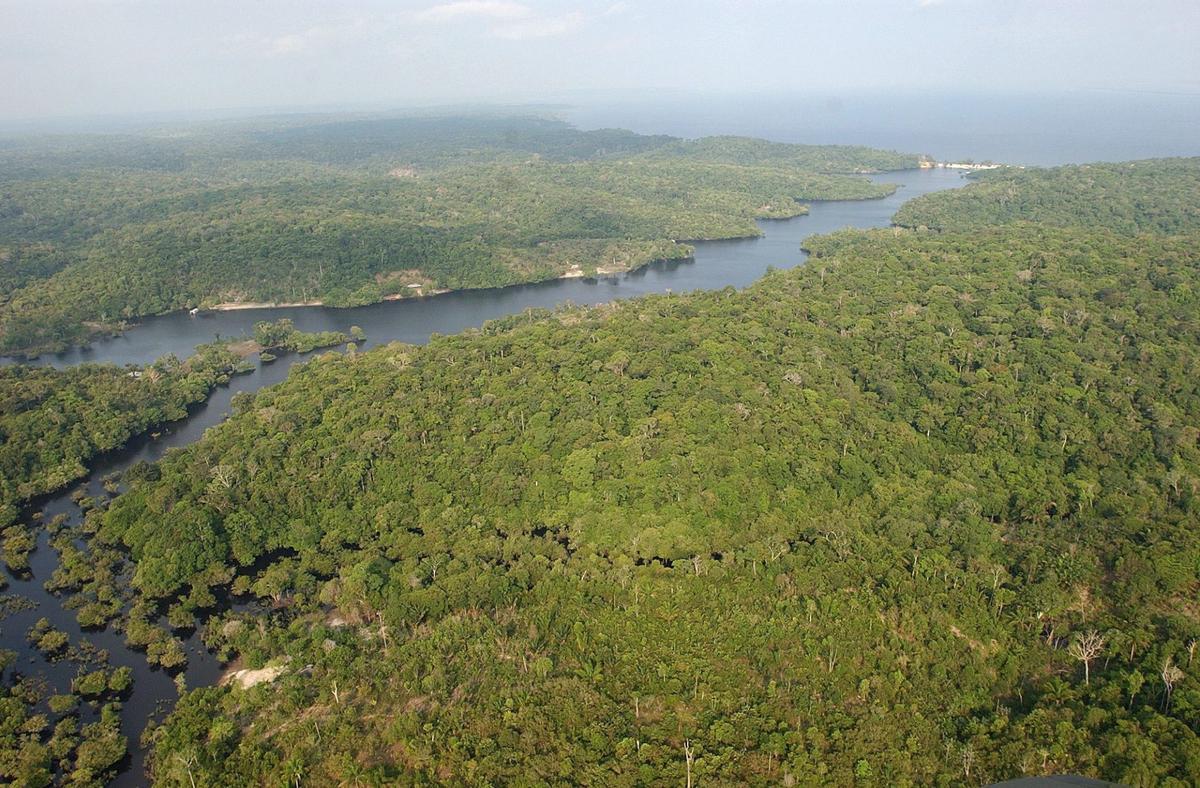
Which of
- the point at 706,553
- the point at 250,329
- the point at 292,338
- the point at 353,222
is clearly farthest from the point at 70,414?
the point at 353,222

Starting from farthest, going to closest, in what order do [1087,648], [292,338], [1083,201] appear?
[1083,201]
[292,338]
[1087,648]

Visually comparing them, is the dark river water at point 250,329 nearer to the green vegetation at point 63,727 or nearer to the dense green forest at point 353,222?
the green vegetation at point 63,727

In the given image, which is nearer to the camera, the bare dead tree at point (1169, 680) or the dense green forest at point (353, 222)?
the bare dead tree at point (1169, 680)

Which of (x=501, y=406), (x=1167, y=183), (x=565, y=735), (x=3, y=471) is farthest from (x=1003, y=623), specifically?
(x=1167, y=183)

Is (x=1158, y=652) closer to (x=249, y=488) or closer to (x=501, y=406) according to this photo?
(x=501, y=406)

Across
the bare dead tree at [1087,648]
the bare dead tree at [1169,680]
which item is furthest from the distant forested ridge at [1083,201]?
the bare dead tree at [1169,680]

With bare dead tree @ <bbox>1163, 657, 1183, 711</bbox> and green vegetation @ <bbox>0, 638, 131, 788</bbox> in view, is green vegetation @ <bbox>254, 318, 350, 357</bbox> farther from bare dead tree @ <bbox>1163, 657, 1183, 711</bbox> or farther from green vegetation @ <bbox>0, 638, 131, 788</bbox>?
bare dead tree @ <bbox>1163, 657, 1183, 711</bbox>

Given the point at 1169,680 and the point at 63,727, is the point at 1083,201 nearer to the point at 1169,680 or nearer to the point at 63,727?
the point at 1169,680
